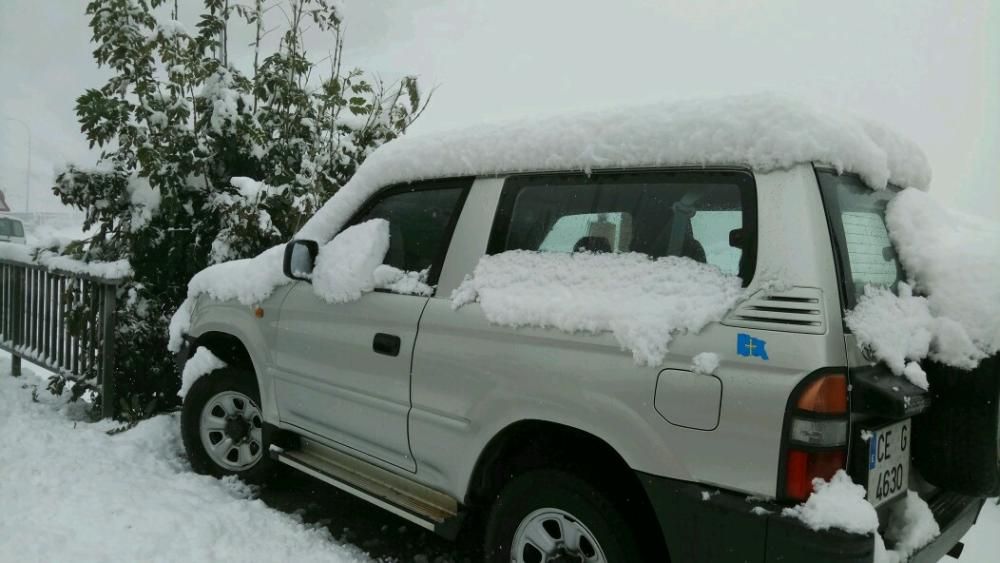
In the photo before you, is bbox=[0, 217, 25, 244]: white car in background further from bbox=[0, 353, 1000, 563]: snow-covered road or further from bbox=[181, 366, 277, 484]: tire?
bbox=[181, 366, 277, 484]: tire

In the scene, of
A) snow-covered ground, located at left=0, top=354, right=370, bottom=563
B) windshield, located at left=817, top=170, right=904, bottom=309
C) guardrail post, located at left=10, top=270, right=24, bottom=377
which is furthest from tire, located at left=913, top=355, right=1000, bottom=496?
guardrail post, located at left=10, top=270, right=24, bottom=377

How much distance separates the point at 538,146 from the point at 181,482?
2831mm

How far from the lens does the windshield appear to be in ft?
6.13

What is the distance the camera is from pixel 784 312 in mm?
1768

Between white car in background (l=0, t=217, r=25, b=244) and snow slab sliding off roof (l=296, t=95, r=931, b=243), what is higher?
snow slab sliding off roof (l=296, t=95, r=931, b=243)

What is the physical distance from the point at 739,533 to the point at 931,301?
1.02 meters

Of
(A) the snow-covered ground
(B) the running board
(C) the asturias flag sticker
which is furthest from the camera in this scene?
(A) the snow-covered ground

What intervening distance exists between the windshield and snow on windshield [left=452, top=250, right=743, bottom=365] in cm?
31

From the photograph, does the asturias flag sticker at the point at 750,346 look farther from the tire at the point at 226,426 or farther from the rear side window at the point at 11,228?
the rear side window at the point at 11,228

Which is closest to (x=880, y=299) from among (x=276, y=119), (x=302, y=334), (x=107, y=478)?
(x=302, y=334)

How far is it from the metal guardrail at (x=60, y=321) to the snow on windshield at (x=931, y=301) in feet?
16.8

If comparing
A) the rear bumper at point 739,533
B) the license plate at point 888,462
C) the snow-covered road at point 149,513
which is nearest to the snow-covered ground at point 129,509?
the snow-covered road at point 149,513

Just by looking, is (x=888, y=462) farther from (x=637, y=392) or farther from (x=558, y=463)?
(x=558, y=463)

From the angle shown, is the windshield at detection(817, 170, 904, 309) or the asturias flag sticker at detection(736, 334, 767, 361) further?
the windshield at detection(817, 170, 904, 309)
